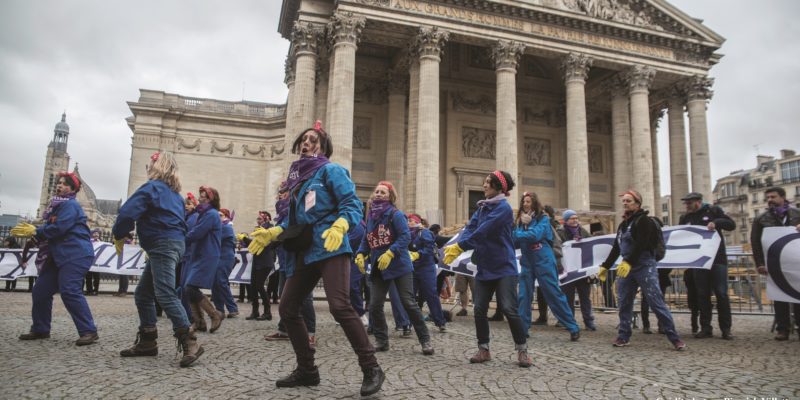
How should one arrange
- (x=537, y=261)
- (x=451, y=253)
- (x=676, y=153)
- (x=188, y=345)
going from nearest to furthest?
(x=188, y=345) → (x=451, y=253) → (x=537, y=261) → (x=676, y=153)

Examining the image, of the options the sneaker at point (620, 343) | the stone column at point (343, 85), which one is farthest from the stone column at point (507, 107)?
the sneaker at point (620, 343)

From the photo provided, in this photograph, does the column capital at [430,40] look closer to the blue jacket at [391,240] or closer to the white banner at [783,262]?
the white banner at [783,262]

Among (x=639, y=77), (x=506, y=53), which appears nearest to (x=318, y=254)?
(x=506, y=53)

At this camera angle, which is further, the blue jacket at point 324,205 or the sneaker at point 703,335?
the sneaker at point 703,335

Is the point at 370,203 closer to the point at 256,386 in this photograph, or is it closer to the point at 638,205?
the point at 256,386

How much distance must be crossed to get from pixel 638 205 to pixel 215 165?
2794 cm

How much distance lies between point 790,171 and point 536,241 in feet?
239

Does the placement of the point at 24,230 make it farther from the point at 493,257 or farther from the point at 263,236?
the point at 493,257

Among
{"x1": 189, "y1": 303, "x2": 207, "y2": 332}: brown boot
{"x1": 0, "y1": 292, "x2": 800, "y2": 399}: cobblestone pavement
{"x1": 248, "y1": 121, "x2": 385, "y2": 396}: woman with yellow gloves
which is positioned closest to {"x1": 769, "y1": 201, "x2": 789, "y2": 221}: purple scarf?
{"x1": 0, "y1": 292, "x2": 800, "y2": 399}: cobblestone pavement

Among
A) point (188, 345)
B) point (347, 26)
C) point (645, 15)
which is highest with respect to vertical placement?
point (645, 15)

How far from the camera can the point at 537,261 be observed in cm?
749

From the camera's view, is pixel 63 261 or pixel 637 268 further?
pixel 637 268

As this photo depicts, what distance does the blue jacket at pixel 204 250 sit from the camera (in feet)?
21.2

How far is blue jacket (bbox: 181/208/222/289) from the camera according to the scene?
6.47 metres
